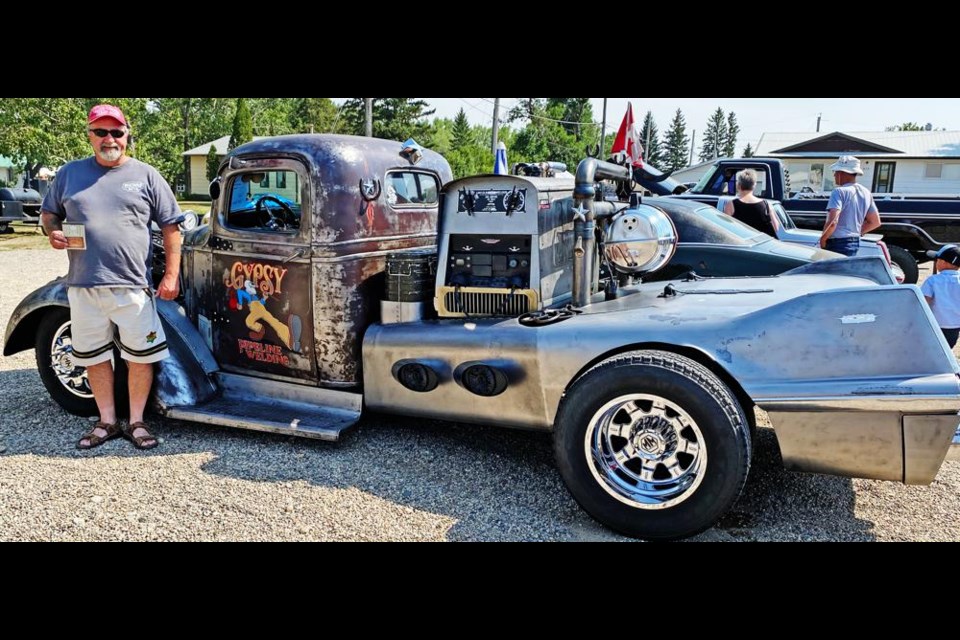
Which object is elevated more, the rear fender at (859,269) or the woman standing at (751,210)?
the woman standing at (751,210)

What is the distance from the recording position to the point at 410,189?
5.10 metres

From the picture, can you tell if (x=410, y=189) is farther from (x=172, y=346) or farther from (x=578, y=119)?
(x=578, y=119)

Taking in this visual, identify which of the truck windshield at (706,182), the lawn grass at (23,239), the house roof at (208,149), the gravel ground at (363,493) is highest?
the house roof at (208,149)

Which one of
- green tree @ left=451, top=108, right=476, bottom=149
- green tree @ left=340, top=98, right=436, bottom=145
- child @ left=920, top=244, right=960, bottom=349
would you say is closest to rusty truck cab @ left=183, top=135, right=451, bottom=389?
child @ left=920, top=244, right=960, bottom=349

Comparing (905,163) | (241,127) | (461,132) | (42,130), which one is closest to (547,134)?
(461,132)

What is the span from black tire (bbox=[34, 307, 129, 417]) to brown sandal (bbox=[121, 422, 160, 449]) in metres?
0.45

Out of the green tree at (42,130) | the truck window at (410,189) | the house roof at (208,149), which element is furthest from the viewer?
the house roof at (208,149)

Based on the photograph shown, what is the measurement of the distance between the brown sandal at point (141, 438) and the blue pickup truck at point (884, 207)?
8029mm

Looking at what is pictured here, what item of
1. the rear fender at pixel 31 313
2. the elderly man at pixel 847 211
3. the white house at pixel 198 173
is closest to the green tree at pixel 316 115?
the white house at pixel 198 173

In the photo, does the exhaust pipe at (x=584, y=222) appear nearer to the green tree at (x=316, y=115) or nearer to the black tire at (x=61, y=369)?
the black tire at (x=61, y=369)

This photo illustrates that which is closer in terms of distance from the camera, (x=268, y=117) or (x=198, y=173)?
(x=198, y=173)

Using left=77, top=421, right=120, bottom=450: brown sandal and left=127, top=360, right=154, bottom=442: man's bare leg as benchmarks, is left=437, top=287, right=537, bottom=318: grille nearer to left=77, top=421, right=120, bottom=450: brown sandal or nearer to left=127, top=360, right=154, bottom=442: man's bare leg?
left=127, top=360, right=154, bottom=442: man's bare leg

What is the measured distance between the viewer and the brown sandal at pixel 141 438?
442 cm

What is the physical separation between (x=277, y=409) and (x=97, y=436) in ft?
3.61
